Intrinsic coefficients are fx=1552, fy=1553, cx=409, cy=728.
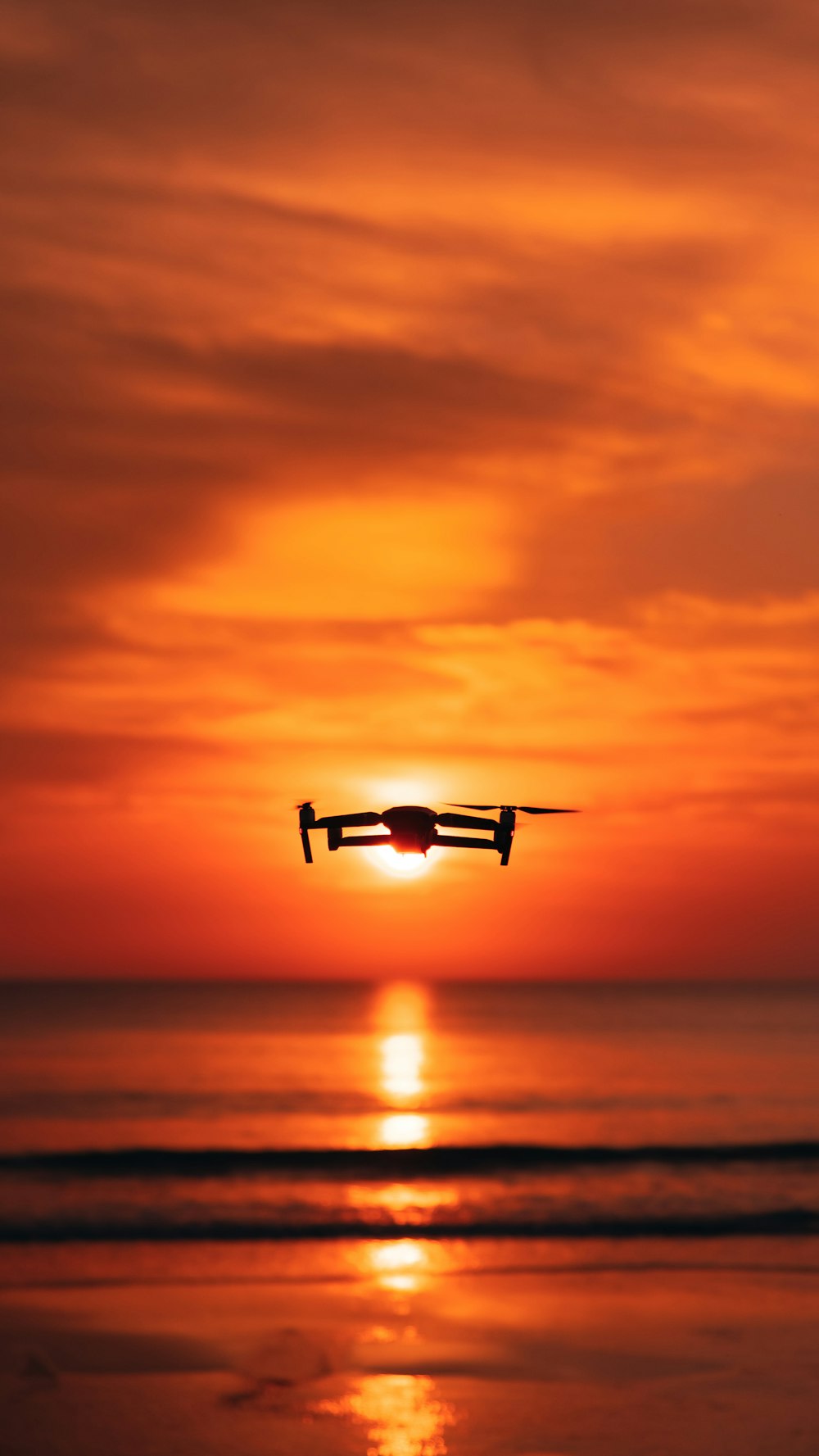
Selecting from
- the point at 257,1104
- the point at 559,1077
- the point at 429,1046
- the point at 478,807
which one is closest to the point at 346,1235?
the point at 478,807

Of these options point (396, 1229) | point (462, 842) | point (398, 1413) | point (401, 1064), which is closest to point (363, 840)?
point (462, 842)

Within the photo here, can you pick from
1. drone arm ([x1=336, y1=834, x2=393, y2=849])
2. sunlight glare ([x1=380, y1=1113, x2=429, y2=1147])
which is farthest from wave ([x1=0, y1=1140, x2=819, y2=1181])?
drone arm ([x1=336, y1=834, x2=393, y2=849])

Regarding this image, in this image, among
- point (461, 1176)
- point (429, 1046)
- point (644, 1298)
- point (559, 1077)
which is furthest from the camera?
point (429, 1046)

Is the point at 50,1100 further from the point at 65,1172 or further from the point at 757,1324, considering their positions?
the point at 757,1324

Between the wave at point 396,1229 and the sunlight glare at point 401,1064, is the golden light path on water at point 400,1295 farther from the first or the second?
the sunlight glare at point 401,1064

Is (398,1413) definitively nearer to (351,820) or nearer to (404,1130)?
(351,820)
